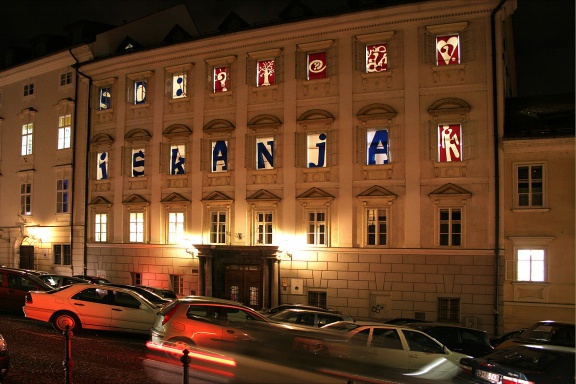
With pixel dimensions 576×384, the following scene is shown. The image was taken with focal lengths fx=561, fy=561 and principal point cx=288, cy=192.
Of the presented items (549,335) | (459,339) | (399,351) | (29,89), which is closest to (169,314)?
(399,351)

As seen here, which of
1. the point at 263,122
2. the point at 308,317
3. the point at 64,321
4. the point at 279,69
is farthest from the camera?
the point at 263,122

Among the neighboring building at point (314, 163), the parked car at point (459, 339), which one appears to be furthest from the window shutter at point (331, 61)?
the parked car at point (459, 339)

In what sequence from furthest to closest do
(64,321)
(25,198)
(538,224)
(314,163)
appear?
(25,198) → (314,163) → (538,224) → (64,321)

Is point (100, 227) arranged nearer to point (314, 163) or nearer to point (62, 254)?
point (62, 254)

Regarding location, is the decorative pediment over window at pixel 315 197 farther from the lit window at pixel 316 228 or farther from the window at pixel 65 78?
the window at pixel 65 78

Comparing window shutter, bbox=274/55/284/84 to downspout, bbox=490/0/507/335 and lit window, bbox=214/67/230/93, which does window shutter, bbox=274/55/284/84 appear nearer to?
lit window, bbox=214/67/230/93

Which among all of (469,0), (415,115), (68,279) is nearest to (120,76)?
(68,279)

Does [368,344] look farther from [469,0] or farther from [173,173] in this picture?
[173,173]

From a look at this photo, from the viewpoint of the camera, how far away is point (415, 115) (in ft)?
82.2

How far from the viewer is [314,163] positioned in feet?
88.1

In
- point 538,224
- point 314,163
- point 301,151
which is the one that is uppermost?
point 301,151

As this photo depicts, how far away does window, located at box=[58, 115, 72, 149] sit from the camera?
114 feet

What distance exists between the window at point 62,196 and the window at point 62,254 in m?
2.20

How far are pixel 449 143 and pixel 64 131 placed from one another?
76.8 ft
